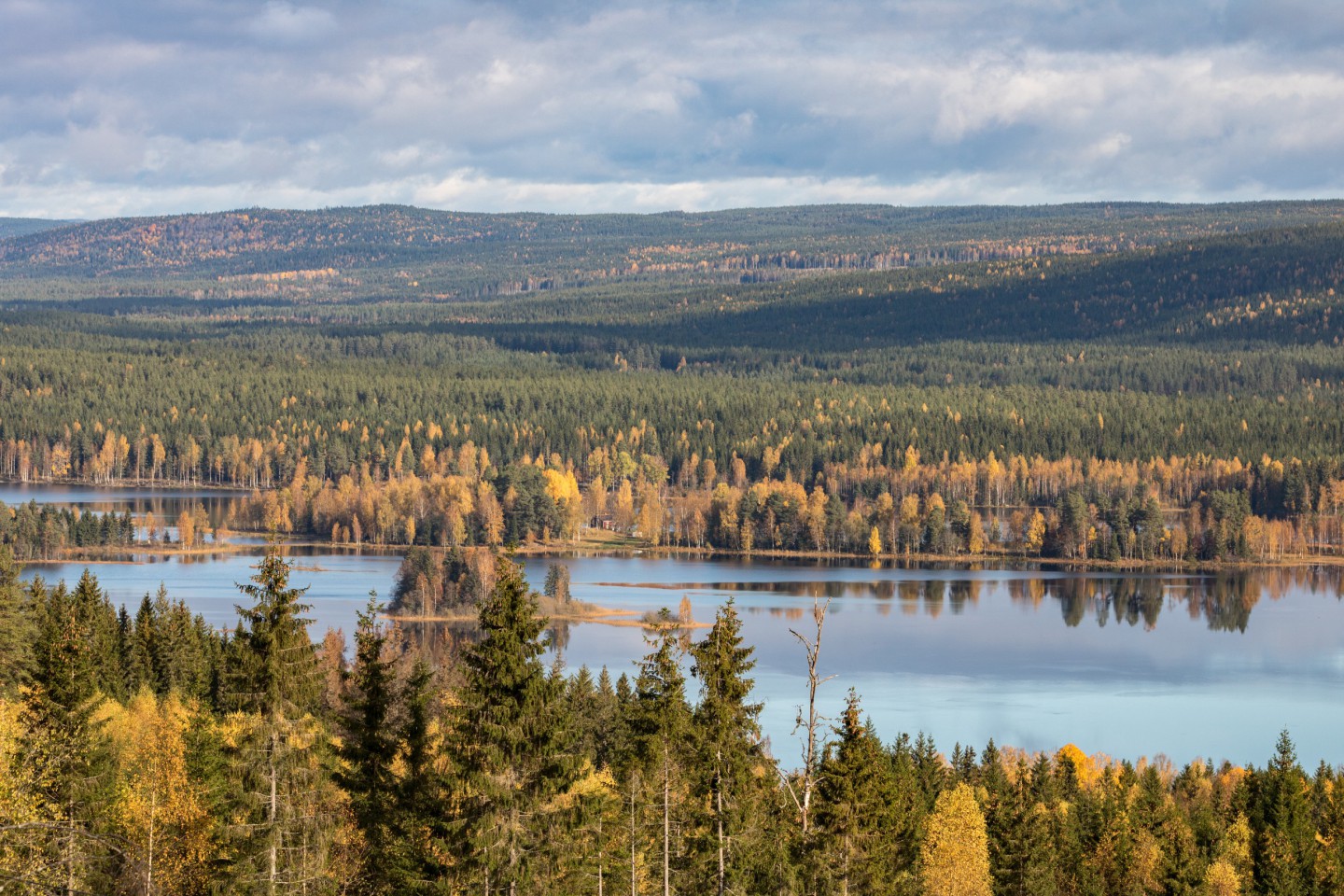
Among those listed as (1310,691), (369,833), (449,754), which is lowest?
(1310,691)

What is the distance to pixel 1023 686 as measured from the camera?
8731 centimetres

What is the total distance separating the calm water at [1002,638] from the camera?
77.6 m

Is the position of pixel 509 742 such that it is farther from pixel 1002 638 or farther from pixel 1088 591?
pixel 1088 591

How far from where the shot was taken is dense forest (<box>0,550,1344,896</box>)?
87.4 ft

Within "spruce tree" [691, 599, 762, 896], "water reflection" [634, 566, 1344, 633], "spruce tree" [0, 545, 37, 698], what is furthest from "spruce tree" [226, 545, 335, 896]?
"water reflection" [634, 566, 1344, 633]

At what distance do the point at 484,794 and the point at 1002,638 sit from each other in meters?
79.0

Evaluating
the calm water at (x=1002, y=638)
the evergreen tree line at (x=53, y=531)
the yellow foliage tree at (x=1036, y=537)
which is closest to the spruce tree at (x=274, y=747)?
the calm water at (x=1002, y=638)

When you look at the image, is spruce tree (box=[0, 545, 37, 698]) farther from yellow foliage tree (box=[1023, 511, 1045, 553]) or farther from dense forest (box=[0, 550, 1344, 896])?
yellow foliage tree (box=[1023, 511, 1045, 553])

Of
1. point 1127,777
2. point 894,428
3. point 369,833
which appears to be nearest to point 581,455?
point 894,428

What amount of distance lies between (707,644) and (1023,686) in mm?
60617

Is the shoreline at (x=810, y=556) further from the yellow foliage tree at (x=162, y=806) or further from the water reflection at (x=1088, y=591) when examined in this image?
the yellow foliage tree at (x=162, y=806)

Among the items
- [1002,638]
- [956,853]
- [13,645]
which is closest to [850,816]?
[956,853]

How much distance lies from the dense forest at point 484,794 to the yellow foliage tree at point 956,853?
2.7 inches

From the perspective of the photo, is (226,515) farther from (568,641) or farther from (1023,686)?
(1023,686)
